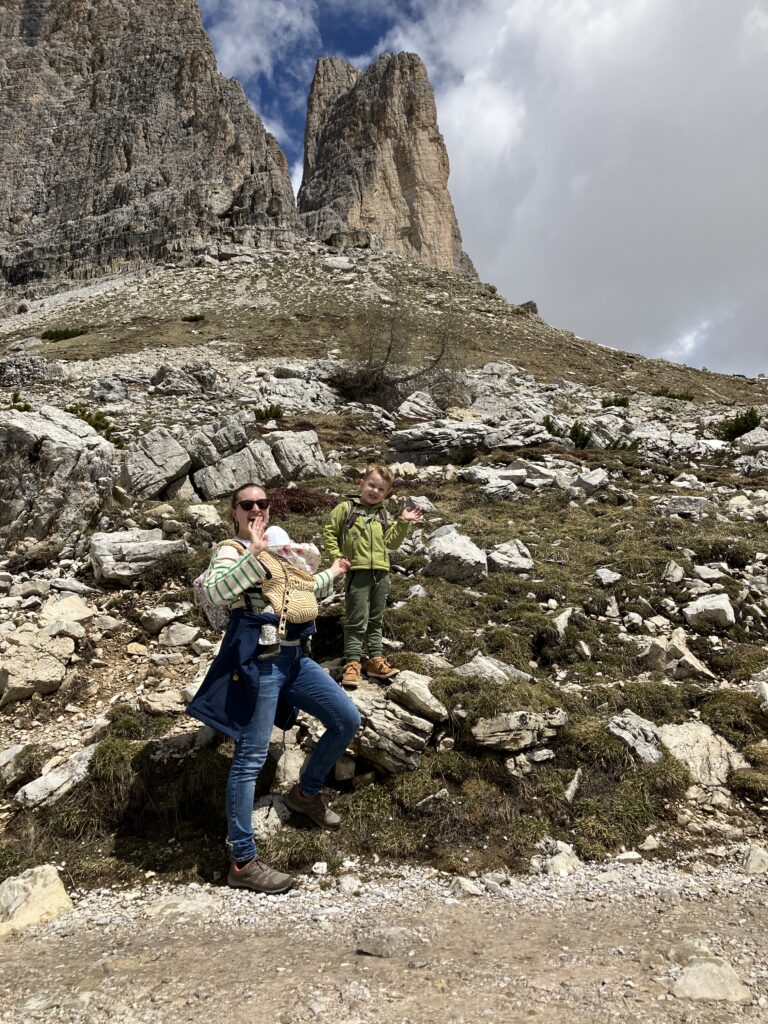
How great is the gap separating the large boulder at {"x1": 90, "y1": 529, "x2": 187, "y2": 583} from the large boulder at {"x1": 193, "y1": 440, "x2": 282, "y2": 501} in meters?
3.84

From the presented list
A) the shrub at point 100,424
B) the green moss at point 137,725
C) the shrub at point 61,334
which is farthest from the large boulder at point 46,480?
the shrub at point 61,334

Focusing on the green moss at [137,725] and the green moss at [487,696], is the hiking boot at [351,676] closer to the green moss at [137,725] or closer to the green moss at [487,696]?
the green moss at [487,696]

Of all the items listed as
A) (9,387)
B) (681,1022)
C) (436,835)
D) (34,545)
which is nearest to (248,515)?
(436,835)

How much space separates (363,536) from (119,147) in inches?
4828

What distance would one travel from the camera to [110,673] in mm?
6941

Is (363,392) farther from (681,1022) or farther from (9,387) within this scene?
(681,1022)

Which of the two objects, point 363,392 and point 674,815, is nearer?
point 674,815

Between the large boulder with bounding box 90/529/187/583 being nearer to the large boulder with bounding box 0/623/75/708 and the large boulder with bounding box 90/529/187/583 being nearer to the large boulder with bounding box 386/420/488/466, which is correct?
the large boulder with bounding box 0/623/75/708

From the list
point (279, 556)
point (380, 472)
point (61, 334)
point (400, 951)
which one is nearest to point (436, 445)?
point (380, 472)

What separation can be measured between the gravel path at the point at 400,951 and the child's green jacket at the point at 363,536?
3.06 metres

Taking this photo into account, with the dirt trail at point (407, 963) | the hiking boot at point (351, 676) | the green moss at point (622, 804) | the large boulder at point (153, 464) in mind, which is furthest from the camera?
the large boulder at point (153, 464)

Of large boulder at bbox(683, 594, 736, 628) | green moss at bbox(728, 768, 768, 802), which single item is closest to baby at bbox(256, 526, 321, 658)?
green moss at bbox(728, 768, 768, 802)

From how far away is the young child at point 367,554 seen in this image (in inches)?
251

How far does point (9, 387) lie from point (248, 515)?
27.3 metres
